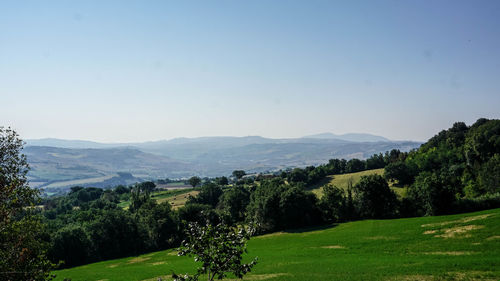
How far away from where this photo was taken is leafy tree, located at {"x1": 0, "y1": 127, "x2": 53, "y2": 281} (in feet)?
51.1

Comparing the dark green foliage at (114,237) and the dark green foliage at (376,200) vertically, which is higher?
the dark green foliage at (376,200)

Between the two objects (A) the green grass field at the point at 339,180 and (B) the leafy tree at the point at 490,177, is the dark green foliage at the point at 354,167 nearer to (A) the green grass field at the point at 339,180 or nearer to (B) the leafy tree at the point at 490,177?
(A) the green grass field at the point at 339,180

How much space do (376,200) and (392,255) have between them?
40167 millimetres

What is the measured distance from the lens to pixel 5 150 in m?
17.7

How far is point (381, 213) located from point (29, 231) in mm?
73448

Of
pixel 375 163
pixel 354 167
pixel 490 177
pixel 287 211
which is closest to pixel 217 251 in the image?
pixel 287 211

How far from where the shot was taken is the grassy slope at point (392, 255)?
89.4 ft

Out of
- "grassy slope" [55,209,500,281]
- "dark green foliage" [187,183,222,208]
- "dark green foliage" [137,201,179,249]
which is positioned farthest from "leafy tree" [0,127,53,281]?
"dark green foliage" [187,183,222,208]

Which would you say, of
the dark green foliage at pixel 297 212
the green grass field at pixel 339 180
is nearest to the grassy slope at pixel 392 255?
the dark green foliage at pixel 297 212

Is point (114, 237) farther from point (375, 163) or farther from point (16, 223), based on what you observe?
point (375, 163)

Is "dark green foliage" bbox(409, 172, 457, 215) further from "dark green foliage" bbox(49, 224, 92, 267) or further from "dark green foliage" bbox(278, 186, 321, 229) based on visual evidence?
"dark green foliage" bbox(49, 224, 92, 267)

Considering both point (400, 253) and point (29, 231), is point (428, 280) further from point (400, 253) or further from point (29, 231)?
point (29, 231)

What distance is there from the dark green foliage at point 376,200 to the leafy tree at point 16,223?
70405mm

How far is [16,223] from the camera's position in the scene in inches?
674
